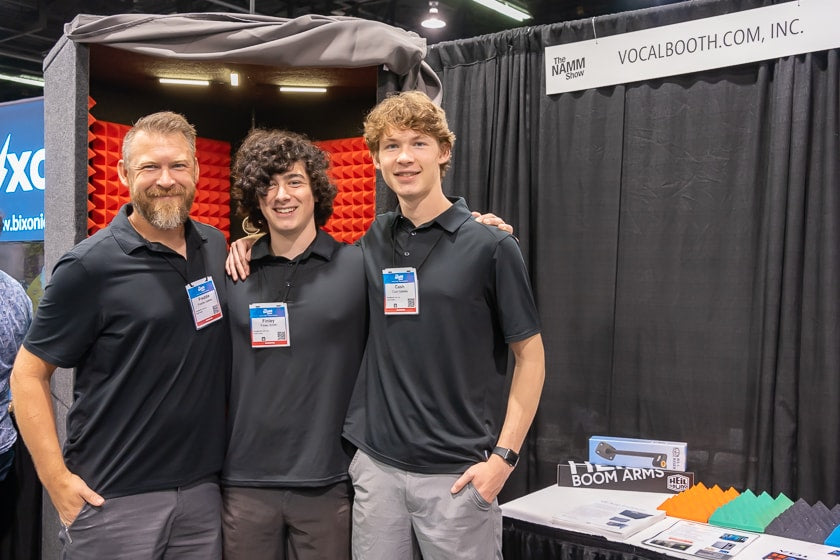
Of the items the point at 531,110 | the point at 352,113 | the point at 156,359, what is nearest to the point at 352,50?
the point at 352,113

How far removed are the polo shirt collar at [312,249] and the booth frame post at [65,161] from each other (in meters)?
0.59

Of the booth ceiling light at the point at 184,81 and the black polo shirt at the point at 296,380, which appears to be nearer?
the black polo shirt at the point at 296,380

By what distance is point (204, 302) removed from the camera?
1982 mm

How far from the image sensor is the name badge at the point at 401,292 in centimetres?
196

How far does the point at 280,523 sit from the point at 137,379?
57 centimetres

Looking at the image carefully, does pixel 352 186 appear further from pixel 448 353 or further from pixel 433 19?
pixel 433 19

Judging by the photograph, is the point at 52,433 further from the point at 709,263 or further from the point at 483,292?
the point at 709,263

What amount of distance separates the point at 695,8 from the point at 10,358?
3527mm

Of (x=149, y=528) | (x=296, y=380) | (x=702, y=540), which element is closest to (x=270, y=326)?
(x=296, y=380)

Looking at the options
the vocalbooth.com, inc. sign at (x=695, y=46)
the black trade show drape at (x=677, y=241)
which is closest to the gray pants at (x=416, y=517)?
the black trade show drape at (x=677, y=241)

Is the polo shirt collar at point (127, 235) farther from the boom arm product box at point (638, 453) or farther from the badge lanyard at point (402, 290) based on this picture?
the boom arm product box at point (638, 453)

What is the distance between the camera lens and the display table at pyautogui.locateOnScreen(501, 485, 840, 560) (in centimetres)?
240

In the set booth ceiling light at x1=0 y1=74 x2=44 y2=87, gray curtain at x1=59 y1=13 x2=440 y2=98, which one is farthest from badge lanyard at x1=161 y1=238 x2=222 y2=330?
booth ceiling light at x1=0 y1=74 x2=44 y2=87

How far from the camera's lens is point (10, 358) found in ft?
9.79
